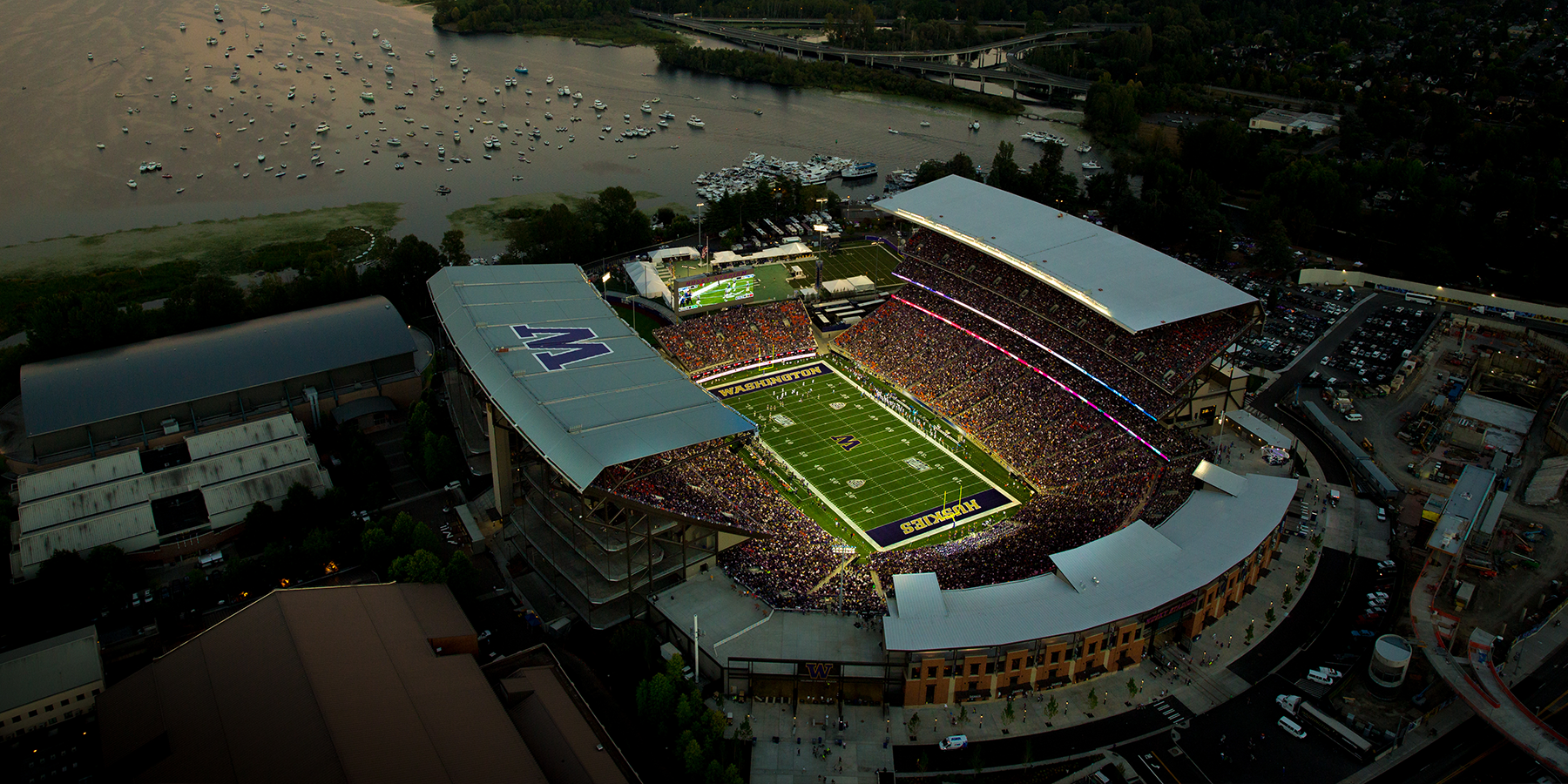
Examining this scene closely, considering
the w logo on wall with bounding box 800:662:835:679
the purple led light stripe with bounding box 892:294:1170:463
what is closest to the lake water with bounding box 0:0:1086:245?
the purple led light stripe with bounding box 892:294:1170:463

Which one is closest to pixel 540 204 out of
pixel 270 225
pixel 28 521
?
pixel 270 225

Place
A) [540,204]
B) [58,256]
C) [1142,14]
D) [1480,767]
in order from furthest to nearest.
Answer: [1142,14], [540,204], [58,256], [1480,767]

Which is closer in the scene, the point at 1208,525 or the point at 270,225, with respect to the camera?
the point at 1208,525

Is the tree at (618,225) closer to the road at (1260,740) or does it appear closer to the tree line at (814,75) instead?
the road at (1260,740)

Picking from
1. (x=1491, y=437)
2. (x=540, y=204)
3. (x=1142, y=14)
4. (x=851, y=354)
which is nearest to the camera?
(x=1491, y=437)

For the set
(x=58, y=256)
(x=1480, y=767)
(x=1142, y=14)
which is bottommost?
(x=58, y=256)

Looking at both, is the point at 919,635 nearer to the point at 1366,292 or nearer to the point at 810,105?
the point at 1366,292

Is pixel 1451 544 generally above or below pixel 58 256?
above
